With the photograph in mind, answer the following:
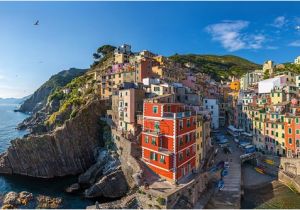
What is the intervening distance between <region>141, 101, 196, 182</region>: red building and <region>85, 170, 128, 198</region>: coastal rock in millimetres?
6968

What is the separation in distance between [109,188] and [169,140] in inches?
603

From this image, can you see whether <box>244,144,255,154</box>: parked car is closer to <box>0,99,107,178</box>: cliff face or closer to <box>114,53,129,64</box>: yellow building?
<box>0,99,107,178</box>: cliff face

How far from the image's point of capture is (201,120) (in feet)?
152

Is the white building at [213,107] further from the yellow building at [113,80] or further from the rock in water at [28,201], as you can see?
the rock in water at [28,201]

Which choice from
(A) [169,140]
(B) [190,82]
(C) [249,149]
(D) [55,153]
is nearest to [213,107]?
(B) [190,82]

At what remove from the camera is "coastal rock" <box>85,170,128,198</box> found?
1731 inches

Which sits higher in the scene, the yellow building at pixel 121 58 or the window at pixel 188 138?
Result: the yellow building at pixel 121 58

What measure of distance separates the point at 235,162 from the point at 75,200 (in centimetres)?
3276

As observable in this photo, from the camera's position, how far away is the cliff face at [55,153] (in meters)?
57.3

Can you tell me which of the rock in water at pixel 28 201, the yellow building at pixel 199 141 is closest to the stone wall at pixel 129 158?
the yellow building at pixel 199 141

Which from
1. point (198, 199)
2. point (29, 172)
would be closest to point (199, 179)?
point (198, 199)

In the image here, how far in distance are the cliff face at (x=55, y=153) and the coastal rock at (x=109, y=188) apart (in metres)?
15.4

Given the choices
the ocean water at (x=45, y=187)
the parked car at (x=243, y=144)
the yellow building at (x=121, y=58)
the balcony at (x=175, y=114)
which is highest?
the yellow building at (x=121, y=58)

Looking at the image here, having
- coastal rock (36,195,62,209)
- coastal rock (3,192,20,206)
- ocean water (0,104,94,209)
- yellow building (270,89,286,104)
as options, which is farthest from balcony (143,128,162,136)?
yellow building (270,89,286,104)
